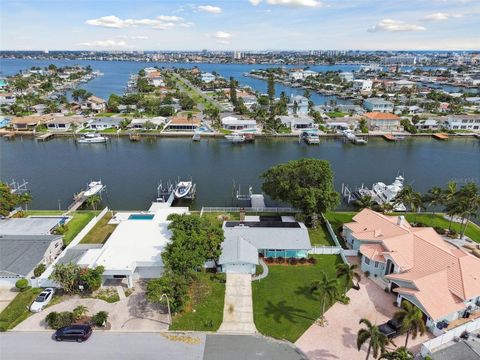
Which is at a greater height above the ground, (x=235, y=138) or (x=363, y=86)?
(x=363, y=86)

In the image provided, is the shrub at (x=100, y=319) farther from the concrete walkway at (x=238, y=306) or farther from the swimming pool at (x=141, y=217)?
the swimming pool at (x=141, y=217)

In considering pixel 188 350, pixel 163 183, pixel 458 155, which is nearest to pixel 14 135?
pixel 163 183

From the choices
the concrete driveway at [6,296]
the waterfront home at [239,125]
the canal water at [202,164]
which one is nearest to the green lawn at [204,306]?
the concrete driveway at [6,296]

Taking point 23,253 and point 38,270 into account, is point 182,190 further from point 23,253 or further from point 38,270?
point 38,270

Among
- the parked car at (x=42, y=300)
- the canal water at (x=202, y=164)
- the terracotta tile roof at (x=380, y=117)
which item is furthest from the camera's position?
the terracotta tile roof at (x=380, y=117)

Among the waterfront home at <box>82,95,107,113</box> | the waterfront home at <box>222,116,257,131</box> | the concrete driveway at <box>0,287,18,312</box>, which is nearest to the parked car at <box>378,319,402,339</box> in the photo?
the concrete driveway at <box>0,287,18,312</box>

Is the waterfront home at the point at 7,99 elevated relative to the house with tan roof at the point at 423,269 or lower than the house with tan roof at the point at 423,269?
elevated

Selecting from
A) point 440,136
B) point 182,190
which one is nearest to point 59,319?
point 182,190
